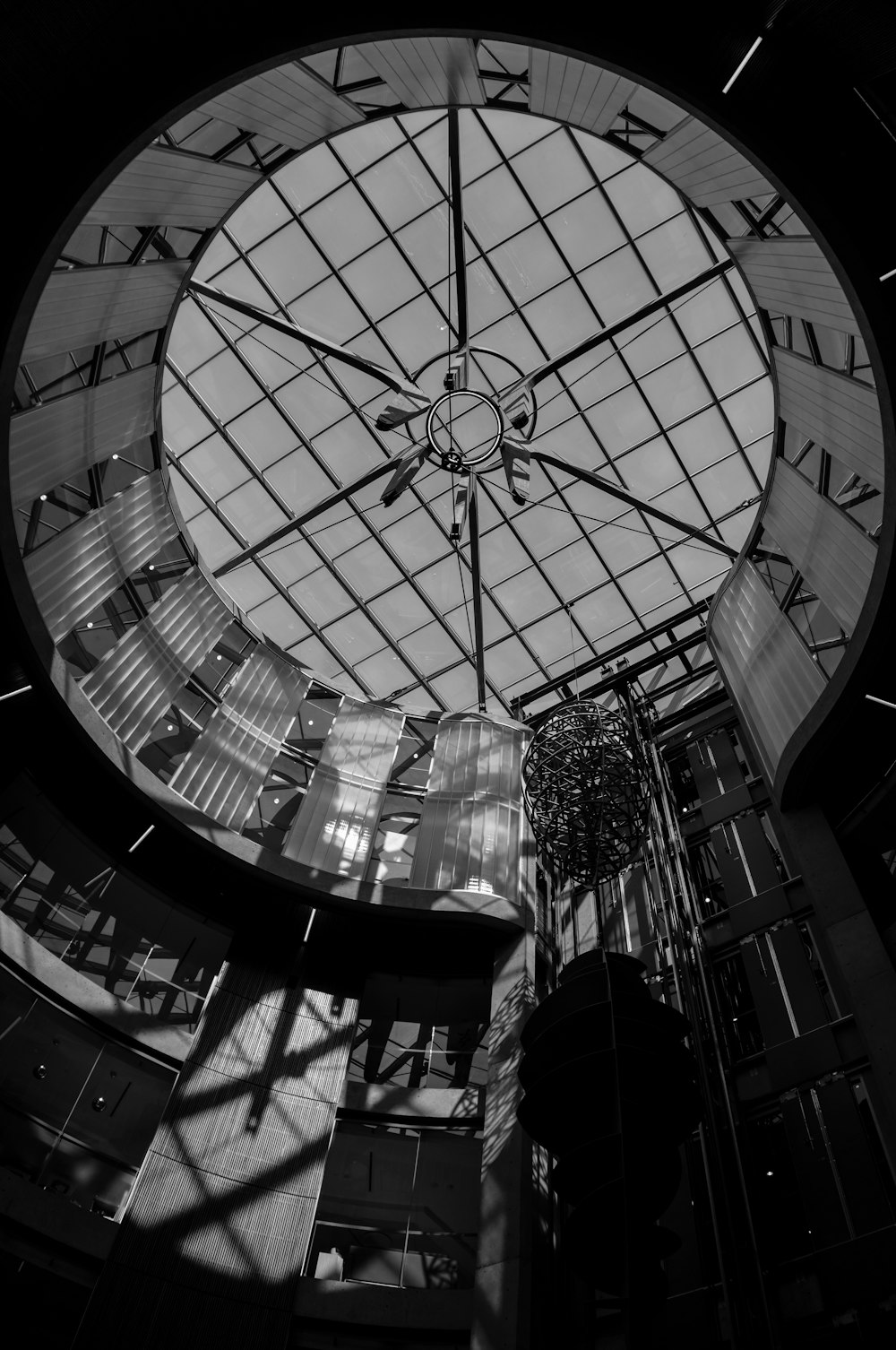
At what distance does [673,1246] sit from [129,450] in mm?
18672

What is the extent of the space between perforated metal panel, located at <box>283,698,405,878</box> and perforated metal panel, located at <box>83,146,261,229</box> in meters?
12.7

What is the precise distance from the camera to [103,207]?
15.0 metres

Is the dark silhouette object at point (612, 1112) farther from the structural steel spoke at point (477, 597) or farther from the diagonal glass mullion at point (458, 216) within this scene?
the diagonal glass mullion at point (458, 216)

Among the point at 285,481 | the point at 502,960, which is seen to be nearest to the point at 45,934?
the point at 502,960

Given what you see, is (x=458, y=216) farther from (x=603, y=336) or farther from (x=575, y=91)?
(x=575, y=91)

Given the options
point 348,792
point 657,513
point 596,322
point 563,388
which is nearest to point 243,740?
point 348,792

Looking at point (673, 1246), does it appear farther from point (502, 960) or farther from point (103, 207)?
point (103, 207)

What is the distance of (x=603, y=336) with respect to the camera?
2583 centimetres

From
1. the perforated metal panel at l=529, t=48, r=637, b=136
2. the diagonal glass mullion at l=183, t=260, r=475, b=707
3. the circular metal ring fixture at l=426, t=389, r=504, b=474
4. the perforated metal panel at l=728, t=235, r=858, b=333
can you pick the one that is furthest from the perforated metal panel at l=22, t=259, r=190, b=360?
the perforated metal panel at l=728, t=235, r=858, b=333

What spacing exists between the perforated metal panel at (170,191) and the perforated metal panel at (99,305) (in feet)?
3.26

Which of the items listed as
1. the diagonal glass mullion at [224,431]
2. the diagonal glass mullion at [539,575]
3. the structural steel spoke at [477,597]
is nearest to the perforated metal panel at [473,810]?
the structural steel spoke at [477,597]

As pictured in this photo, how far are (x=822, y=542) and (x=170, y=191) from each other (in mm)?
13003

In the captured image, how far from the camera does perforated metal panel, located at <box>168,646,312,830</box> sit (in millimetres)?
21750

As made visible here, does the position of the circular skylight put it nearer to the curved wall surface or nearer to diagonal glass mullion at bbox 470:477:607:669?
diagonal glass mullion at bbox 470:477:607:669
